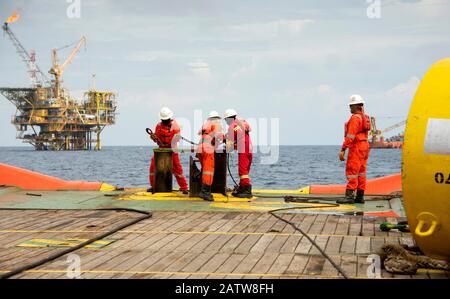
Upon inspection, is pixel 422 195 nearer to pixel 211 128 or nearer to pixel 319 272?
pixel 319 272

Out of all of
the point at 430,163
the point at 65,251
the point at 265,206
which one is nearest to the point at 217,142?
the point at 265,206

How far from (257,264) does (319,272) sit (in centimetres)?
70

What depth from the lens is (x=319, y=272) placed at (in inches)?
273

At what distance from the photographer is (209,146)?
12711 mm

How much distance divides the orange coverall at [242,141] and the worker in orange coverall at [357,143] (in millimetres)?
1775

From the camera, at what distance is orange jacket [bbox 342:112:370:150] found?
12.2m

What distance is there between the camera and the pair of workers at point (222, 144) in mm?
12789

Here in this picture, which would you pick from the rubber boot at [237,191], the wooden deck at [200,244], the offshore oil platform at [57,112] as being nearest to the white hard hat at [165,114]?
the rubber boot at [237,191]

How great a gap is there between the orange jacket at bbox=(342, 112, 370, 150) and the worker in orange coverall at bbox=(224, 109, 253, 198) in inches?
73.5

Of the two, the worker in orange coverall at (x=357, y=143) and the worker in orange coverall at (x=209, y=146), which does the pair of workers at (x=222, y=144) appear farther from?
the worker in orange coverall at (x=357, y=143)

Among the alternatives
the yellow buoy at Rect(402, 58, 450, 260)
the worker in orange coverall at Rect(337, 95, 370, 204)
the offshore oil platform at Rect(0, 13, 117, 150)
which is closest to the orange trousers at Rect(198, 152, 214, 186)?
the worker in orange coverall at Rect(337, 95, 370, 204)

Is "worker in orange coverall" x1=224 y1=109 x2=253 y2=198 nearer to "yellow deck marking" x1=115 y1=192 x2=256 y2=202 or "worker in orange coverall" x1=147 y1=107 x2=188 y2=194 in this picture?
"yellow deck marking" x1=115 y1=192 x2=256 y2=202

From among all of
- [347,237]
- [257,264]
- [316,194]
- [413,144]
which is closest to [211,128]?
[316,194]

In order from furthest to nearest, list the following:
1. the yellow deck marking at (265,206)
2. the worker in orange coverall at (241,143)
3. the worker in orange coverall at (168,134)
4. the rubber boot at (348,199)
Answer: the worker in orange coverall at (168,134) → the worker in orange coverall at (241,143) → the rubber boot at (348,199) → the yellow deck marking at (265,206)
